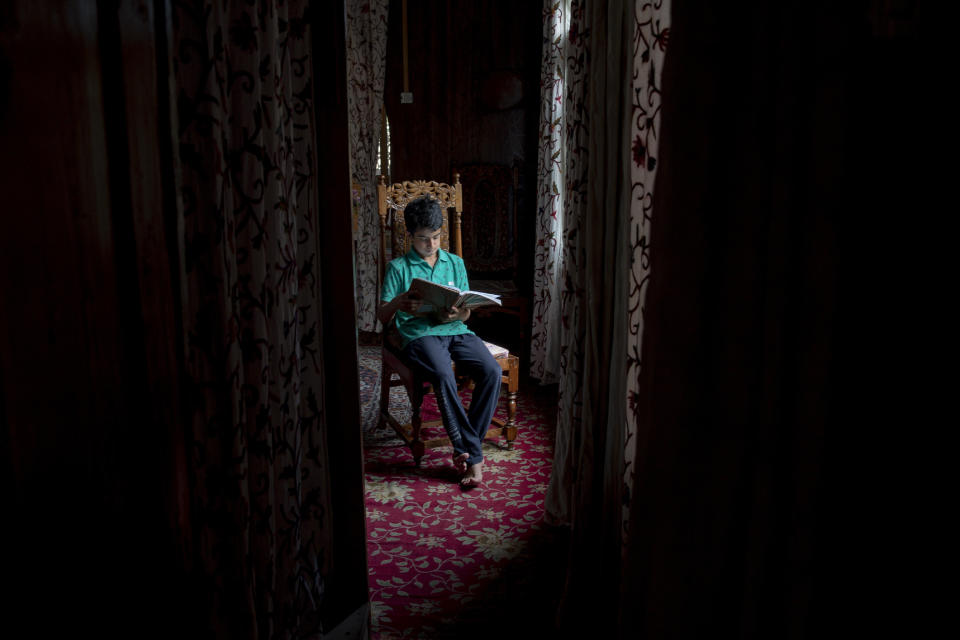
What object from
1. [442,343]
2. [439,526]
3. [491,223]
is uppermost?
[491,223]

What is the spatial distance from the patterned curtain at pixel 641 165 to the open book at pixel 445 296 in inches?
45.4

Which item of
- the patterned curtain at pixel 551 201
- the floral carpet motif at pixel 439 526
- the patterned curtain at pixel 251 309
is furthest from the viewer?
the patterned curtain at pixel 551 201

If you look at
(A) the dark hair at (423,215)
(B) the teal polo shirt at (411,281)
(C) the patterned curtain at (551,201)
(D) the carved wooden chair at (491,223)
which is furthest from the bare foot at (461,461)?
(D) the carved wooden chair at (491,223)

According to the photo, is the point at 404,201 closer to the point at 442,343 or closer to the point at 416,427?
the point at 442,343

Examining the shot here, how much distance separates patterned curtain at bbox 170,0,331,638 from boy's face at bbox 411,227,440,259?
1.48m

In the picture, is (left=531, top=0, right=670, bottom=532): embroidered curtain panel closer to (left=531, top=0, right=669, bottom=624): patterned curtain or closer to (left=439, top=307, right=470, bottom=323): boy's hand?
(left=531, top=0, right=669, bottom=624): patterned curtain

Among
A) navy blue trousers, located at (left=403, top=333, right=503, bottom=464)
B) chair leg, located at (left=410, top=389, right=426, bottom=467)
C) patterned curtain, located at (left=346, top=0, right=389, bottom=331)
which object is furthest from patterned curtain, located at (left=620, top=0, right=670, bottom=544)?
patterned curtain, located at (left=346, top=0, right=389, bottom=331)

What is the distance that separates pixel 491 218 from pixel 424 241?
7.08ft

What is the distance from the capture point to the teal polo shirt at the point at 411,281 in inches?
107

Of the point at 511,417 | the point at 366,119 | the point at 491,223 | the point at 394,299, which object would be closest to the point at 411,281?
the point at 394,299

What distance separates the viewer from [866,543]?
661 mm

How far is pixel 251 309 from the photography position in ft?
3.72

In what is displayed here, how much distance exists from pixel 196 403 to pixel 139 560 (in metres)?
0.29

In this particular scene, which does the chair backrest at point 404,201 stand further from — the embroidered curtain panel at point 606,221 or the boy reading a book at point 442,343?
the embroidered curtain panel at point 606,221
